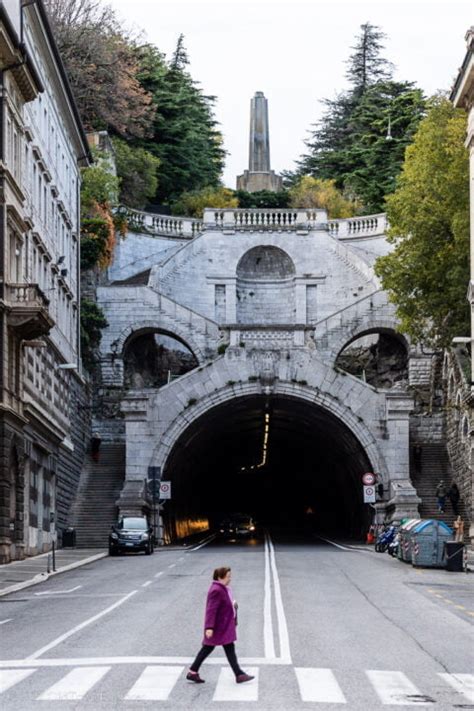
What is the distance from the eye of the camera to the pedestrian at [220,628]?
15453mm

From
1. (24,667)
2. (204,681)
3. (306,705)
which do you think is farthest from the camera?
(24,667)

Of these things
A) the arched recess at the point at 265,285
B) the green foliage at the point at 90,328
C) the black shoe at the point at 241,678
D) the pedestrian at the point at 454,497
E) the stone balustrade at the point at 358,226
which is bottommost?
the black shoe at the point at 241,678

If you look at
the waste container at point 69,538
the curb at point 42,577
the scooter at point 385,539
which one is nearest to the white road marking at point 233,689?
the curb at point 42,577

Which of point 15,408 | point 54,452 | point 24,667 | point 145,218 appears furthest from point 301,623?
point 145,218

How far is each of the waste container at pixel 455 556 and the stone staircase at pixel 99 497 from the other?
2069cm

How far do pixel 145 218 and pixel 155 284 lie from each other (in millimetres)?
6600

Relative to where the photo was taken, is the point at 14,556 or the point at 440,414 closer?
the point at 14,556

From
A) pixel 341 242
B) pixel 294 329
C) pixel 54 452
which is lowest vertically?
pixel 54 452

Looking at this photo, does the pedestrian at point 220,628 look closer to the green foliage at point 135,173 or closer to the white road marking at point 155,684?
the white road marking at point 155,684

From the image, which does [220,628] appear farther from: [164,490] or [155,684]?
[164,490]

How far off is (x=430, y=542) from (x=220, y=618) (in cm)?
2473

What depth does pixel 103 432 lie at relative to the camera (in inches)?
2598

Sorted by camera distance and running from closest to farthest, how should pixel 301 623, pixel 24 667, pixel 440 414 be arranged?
pixel 24 667 → pixel 301 623 → pixel 440 414

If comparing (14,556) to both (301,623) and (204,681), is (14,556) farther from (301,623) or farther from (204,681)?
(204,681)
